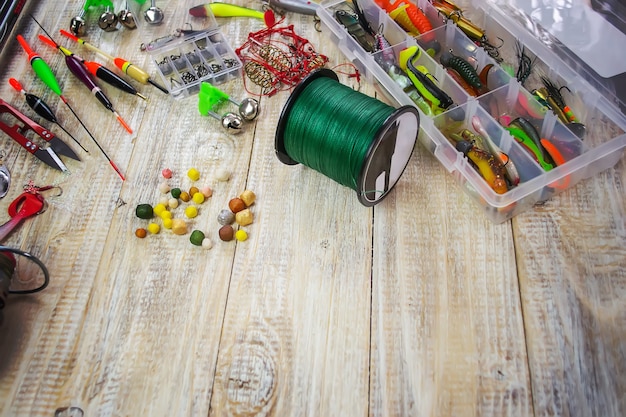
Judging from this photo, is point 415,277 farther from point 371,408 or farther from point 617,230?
point 617,230

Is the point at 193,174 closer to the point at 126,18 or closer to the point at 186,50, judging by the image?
the point at 186,50

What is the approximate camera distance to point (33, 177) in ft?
5.37

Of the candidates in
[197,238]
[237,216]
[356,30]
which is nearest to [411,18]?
[356,30]

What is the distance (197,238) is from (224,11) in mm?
922

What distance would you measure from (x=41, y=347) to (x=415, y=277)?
0.89 meters

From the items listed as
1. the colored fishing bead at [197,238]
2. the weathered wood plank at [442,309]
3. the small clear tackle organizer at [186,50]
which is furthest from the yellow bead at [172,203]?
the weathered wood plank at [442,309]

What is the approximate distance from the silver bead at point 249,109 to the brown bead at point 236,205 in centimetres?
30

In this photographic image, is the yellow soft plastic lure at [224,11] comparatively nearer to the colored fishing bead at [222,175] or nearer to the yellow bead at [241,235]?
the colored fishing bead at [222,175]

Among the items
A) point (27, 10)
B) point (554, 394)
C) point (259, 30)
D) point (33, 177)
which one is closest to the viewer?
point (554, 394)

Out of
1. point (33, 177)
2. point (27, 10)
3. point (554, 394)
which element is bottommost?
point (554, 394)

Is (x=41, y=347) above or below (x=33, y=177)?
below

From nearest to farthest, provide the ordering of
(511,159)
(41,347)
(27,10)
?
(41,347) → (511,159) → (27,10)

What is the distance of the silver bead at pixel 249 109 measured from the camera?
1660mm

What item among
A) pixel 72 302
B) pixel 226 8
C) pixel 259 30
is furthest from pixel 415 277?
pixel 226 8
